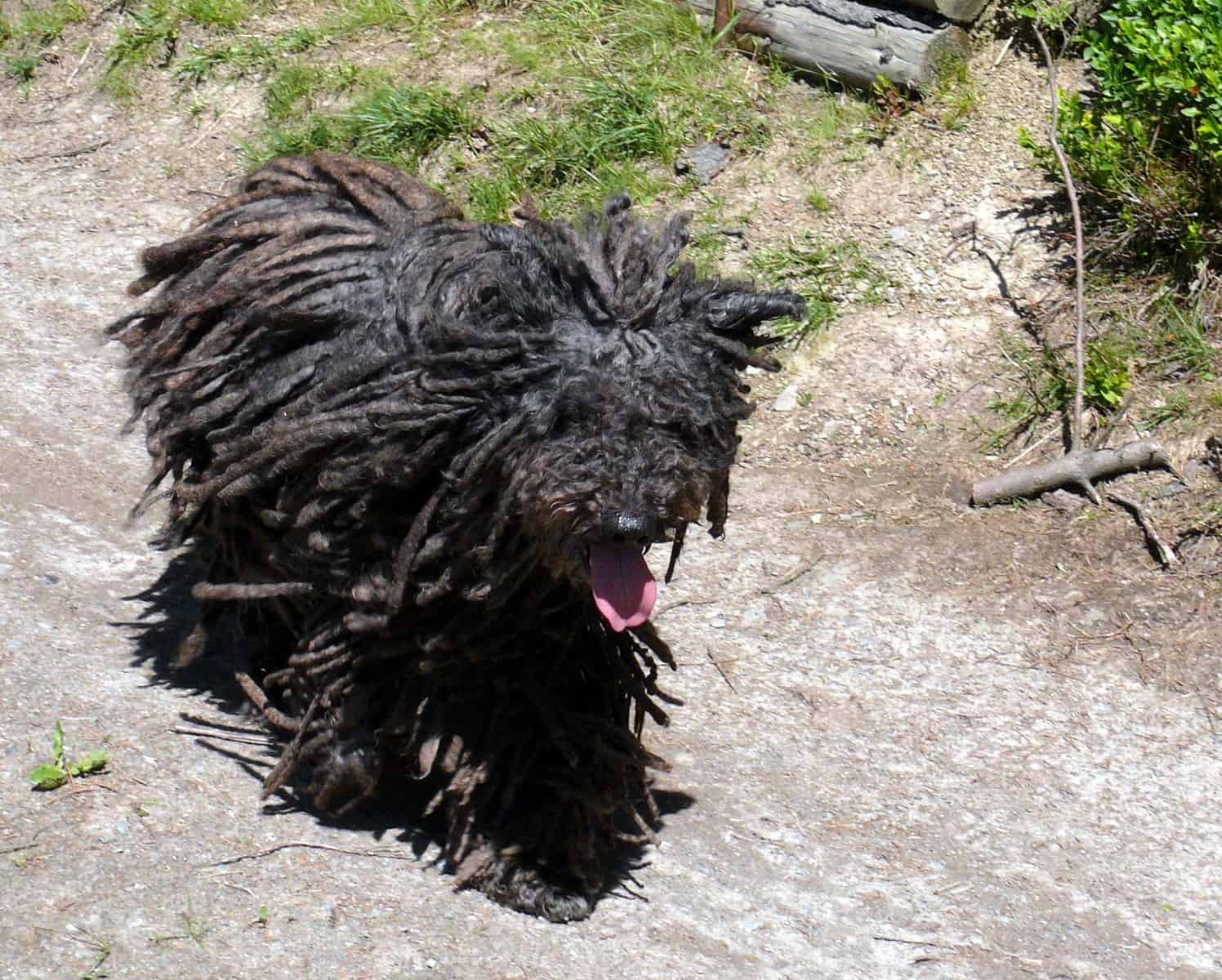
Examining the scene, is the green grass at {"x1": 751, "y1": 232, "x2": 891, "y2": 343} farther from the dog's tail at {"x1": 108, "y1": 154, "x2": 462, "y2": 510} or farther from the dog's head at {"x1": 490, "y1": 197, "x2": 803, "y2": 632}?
the dog's head at {"x1": 490, "y1": 197, "x2": 803, "y2": 632}

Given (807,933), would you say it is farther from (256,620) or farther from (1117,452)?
(1117,452)

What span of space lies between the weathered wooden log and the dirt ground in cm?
30

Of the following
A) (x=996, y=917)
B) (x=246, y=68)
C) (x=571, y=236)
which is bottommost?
(x=996, y=917)

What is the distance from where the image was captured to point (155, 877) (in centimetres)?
393

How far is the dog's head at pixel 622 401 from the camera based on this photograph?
353cm

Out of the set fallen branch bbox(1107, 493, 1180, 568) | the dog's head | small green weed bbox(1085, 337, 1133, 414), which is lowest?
fallen branch bbox(1107, 493, 1180, 568)

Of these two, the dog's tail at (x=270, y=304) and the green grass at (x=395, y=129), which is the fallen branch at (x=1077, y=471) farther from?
the green grass at (x=395, y=129)

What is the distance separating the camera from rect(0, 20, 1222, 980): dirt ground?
13.2 ft

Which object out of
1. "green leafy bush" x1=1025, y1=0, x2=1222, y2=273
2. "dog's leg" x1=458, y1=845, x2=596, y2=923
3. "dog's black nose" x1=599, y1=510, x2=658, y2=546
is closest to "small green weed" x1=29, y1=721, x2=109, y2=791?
"dog's leg" x1=458, y1=845, x2=596, y2=923

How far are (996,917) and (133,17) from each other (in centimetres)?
728

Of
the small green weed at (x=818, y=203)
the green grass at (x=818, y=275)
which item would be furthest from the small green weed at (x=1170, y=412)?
the small green weed at (x=818, y=203)

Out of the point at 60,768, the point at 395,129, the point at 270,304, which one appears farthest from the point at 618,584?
the point at 395,129

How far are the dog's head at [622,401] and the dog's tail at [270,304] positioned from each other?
19.3 inches

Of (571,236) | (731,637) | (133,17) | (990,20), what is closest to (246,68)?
(133,17)
